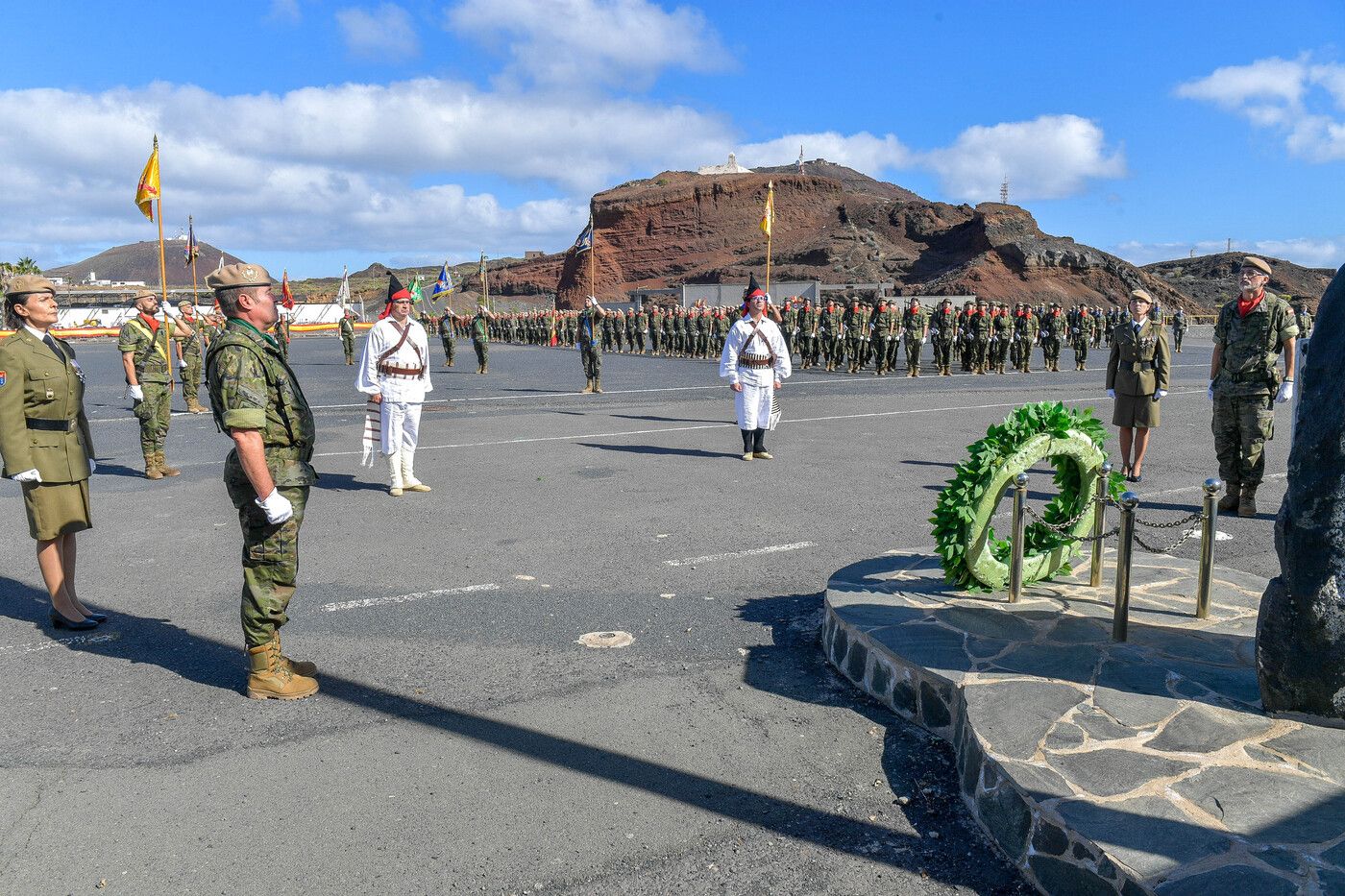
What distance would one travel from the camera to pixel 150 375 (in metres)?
10.6

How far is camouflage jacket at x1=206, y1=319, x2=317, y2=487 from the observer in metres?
4.05

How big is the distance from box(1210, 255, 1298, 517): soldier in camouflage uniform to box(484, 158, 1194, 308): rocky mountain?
5925 cm

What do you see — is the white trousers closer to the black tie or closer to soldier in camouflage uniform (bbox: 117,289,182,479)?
soldier in camouflage uniform (bbox: 117,289,182,479)

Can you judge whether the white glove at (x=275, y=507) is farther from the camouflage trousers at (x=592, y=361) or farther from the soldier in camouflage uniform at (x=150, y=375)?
the camouflage trousers at (x=592, y=361)

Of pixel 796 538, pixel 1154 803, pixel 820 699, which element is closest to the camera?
pixel 1154 803

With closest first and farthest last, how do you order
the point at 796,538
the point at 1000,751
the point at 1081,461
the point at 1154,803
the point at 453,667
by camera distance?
1. the point at 1154,803
2. the point at 1000,751
3. the point at 453,667
4. the point at 1081,461
5. the point at 796,538

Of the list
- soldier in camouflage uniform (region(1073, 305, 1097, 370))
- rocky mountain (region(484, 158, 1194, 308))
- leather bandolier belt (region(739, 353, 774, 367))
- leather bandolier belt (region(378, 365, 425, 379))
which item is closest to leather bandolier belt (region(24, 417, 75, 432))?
leather bandolier belt (region(378, 365, 425, 379))

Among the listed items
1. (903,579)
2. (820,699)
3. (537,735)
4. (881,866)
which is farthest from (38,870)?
(903,579)

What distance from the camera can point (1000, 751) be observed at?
3.28m

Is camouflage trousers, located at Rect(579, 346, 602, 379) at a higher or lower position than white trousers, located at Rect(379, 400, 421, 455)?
higher

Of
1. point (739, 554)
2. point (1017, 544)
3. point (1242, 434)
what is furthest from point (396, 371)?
point (1242, 434)

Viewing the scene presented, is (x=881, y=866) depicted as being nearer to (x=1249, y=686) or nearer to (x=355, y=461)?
(x=1249, y=686)

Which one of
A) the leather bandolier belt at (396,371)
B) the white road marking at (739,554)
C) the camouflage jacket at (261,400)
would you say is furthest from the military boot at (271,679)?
the leather bandolier belt at (396,371)

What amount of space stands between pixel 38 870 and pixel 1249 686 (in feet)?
14.6
